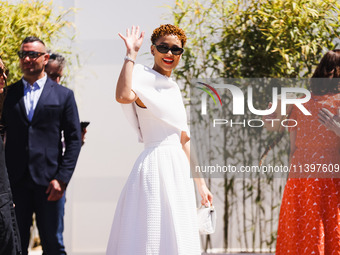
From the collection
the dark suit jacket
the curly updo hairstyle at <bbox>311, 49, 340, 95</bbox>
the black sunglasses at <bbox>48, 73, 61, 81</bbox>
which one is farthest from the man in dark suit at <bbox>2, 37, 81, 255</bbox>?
the curly updo hairstyle at <bbox>311, 49, 340, 95</bbox>

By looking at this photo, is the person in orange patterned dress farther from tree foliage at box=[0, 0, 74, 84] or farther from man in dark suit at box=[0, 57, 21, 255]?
tree foliage at box=[0, 0, 74, 84]

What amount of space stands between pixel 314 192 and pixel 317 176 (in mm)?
104

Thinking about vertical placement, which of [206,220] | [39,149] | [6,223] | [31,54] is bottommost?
[206,220]

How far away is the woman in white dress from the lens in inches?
115

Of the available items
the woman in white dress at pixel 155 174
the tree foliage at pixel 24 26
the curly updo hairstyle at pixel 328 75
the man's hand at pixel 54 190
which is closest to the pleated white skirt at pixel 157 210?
the woman in white dress at pixel 155 174

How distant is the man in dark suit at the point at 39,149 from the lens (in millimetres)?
3480

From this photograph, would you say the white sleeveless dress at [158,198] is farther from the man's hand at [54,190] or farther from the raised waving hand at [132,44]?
the man's hand at [54,190]

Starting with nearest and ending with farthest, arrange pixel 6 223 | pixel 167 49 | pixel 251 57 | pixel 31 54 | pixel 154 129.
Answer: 1. pixel 6 223
2. pixel 154 129
3. pixel 167 49
4. pixel 31 54
5. pixel 251 57

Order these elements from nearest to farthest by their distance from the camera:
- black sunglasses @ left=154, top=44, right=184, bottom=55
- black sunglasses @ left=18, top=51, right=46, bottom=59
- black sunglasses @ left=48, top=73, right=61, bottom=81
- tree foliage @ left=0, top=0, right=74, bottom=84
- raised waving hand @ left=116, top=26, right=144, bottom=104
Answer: raised waving hand @ left=116, top=26, right=144, bottom=104 < black sunglasses @ left=154, top=44, right=184, bottom=55 < black sunglasses @ left=18, top=51, right=46, bottom=59 < black sunglasses @ left=48, top=73, right=61, bottom=81 < tree foliage @ left=0, top=0, right=74, bottom=84

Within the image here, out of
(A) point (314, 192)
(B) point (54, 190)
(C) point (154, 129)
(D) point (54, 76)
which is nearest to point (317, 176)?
(A) point (314, 192)

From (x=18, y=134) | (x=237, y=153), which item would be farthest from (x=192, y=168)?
(x=237, y=153)

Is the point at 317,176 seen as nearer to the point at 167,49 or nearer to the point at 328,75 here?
the point at 328,75

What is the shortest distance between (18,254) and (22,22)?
281 centimetres

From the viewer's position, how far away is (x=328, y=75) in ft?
11.2
